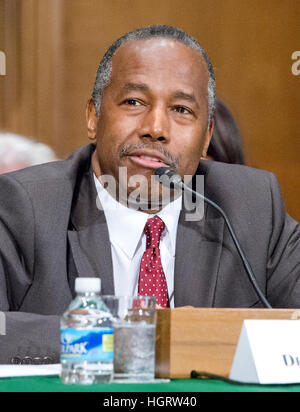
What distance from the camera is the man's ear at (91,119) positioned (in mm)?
2363

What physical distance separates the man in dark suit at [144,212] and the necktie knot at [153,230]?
0.02 meters

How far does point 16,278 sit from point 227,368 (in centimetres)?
87

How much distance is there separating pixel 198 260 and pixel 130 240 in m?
0.22

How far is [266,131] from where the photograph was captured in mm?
2639

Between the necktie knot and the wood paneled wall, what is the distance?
1.89 feet

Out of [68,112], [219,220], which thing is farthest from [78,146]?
[219,220]

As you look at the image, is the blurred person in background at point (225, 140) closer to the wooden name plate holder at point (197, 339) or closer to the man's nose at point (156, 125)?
the man's nose at point (156, 125)

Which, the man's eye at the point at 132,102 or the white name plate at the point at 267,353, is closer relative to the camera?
the white name plate at the point at 267,353

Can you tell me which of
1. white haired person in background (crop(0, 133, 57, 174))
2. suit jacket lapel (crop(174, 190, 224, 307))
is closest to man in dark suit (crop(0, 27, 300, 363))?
suit jacket lapel (crop(174, 190, 224, 307))

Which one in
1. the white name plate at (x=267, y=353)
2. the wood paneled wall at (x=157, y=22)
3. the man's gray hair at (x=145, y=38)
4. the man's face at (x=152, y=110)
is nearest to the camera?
the white name plate at (x=267, y=353)

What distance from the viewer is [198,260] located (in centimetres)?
206

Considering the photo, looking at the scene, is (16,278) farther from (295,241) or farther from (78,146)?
(295,241)

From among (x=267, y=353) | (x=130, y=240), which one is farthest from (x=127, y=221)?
(x=267, y=353)

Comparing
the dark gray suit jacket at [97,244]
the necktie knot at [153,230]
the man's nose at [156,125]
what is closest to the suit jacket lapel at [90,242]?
the dark gray suit jacket at [97,244]
